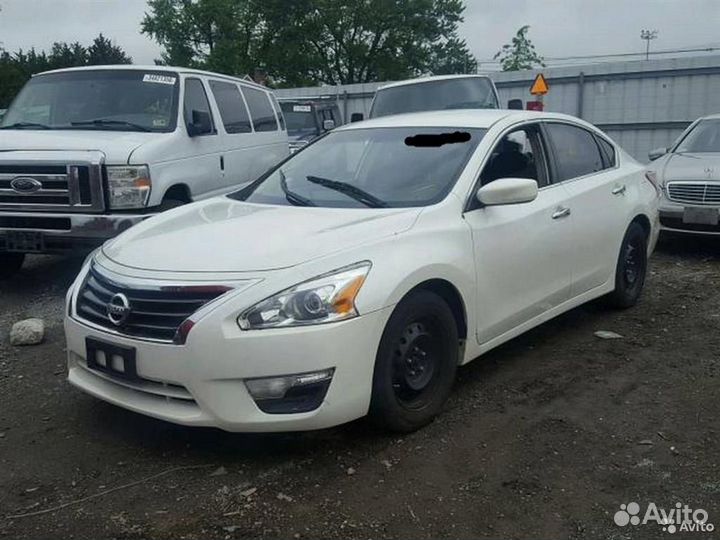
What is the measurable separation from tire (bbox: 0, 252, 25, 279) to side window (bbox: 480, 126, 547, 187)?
4823 mm

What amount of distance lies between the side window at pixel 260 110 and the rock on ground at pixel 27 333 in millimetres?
3868

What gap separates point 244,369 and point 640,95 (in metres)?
14.2

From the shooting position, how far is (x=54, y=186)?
612 cm

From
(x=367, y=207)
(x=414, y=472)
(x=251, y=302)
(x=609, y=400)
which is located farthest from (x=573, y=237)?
(x=251, y=302)

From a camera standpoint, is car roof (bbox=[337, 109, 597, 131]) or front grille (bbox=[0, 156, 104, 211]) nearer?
car roof (bbox=[337, 109, 597, 131])

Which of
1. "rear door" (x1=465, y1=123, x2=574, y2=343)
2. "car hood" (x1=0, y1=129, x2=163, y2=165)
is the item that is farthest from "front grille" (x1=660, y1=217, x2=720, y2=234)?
"car hood" (x1=0, y1=129, x2=163, y2=165)

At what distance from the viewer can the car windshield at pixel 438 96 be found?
11477mm

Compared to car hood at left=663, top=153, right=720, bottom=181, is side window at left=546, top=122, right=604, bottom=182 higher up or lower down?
higher up

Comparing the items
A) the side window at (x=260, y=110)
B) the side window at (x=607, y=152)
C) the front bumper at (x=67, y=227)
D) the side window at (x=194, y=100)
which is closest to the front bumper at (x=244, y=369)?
the front bumper at (x=67, y=227)

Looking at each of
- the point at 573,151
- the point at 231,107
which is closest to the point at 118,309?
the point at 573,151

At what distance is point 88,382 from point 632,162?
462cm

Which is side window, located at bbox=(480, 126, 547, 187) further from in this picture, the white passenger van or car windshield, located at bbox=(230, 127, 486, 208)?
the white passenger van

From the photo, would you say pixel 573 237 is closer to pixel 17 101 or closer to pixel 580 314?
pixel 580 314

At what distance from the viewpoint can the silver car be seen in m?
7.98
